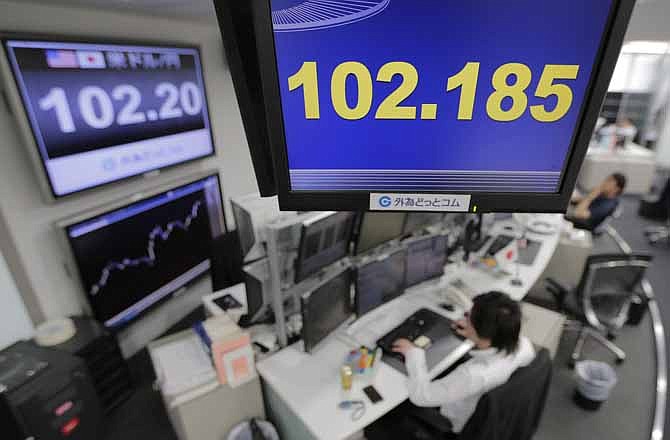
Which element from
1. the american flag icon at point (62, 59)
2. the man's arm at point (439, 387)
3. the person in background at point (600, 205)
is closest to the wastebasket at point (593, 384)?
the man's arm at point (439, 387)

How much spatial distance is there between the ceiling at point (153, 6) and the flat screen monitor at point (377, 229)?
1.52m

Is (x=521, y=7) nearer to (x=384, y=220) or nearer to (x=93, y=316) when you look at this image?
(x=384, y=220)

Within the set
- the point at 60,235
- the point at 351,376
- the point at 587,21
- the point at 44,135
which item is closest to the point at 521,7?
the point at 587,21

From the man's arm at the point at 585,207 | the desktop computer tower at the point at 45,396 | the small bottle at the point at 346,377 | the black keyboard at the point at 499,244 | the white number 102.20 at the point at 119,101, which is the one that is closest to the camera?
the small bottle at the point at 346,377

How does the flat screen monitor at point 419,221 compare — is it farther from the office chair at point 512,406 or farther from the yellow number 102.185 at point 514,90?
the yellow number 102.185 at point 514,90

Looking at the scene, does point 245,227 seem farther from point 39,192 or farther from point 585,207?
point 585,207

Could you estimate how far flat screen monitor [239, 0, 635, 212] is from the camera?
66cm

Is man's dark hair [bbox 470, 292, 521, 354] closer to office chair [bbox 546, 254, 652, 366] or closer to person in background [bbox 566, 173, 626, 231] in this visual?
office chair [bbox 546, 254, 652, 366]

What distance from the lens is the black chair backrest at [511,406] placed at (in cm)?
149

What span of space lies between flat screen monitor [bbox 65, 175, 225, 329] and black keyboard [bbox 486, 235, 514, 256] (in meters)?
2.39

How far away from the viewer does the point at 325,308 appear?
2.04m

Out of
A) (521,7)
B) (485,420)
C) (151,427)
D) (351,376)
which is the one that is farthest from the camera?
(151,427)

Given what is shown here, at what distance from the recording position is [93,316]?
8.73ft

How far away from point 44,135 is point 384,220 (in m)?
2.21
